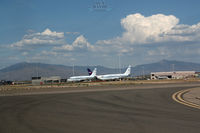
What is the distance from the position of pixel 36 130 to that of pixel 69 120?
2.29 metres

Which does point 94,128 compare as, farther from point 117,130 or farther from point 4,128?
point 4,128

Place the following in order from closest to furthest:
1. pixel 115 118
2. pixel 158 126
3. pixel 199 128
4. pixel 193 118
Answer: pixel 199 128
pixel 158 126
pixel 193 118
pixel 115 118

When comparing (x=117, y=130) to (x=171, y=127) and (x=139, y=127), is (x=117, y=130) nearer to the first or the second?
(x=139, y=127)

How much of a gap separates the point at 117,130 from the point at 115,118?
8.65ft

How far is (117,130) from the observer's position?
9531 millimetres

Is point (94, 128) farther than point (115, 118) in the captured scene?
No

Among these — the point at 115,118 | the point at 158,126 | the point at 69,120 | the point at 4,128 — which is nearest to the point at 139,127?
the point at 158,126

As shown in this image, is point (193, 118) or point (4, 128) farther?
point (193, 118)

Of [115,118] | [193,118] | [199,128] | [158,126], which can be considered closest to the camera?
[199,128]

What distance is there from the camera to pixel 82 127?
10219mm

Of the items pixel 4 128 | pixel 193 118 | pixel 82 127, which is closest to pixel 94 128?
pixel 82 127

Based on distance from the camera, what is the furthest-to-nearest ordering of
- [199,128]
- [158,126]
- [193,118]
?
[193,118], [158,126], [199,128]

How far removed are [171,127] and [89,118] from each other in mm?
3952

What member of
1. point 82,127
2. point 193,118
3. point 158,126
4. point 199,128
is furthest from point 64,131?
point 193,118
